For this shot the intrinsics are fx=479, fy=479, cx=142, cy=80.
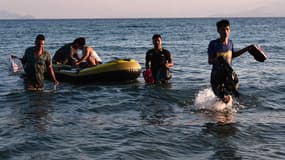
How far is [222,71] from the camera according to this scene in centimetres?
870

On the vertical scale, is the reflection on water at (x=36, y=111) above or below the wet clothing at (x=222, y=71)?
below

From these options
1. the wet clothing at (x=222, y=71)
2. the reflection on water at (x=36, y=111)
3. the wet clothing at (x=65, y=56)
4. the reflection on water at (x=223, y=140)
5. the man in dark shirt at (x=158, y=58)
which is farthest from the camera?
the wet clothing at (x=65, y=56)

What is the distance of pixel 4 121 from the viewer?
905 cm

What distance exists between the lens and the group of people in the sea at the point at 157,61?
864cm

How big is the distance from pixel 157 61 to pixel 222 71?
3926 millimetres

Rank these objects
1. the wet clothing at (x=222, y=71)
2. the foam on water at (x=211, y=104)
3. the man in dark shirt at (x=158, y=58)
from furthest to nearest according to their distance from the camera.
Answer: the man in dark shirt at (x=158, y=58) < the foam on water at (x=211, y=104) < the wet clothing at (x=222, y=71)

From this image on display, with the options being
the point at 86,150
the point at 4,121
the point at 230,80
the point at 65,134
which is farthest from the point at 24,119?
the point at 230,80

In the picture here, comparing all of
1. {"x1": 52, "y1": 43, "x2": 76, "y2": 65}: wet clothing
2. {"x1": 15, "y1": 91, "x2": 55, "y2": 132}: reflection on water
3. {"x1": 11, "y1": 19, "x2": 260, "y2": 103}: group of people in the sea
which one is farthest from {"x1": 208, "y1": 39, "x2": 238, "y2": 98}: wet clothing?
{"x1": 52, "y1": 43, "x2": 76, "y2": 65}: wet clothing

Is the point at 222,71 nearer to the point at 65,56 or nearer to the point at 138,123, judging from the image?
the point at 138,123

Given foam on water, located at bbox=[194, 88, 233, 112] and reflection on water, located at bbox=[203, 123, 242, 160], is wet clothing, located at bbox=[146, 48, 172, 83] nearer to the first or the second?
foam on water, located at bbox=[194, 88, 233, 112]

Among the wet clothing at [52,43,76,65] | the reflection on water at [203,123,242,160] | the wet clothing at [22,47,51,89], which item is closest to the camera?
the reflection on water at [203,123,242,160]

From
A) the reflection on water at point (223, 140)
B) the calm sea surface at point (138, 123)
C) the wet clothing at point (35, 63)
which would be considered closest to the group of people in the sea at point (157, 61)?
the wet clothing at point (35, 63)

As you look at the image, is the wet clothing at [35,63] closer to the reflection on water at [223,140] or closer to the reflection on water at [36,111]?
the reflection on water at [36,111]

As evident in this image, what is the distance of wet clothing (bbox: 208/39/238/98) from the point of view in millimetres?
8633
